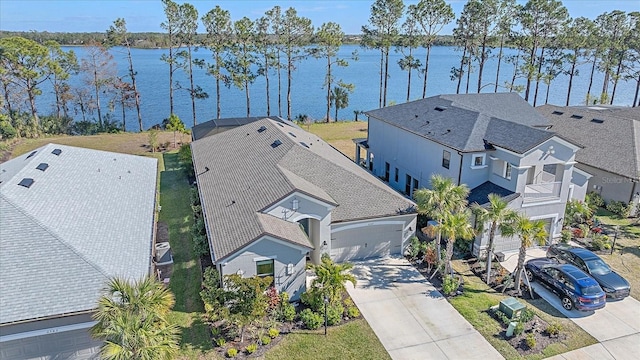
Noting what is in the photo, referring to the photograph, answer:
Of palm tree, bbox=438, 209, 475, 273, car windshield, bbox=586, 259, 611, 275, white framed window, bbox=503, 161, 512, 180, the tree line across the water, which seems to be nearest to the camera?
palm tree, bbox=438, 209, 475, 273

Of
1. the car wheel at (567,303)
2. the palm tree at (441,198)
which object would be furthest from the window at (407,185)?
the car wheel at (567,303)

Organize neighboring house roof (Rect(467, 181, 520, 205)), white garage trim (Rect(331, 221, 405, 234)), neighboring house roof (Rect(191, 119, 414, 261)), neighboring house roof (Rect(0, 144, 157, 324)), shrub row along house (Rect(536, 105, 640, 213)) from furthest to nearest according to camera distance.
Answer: shrub row along house (Rect(536, 105, 640, 213)) < neighboring house roof (Rect(467, 181, 520, 205)) < white garage trim (Rect(331, 221, 405, 234)) < neighboring house roof (Rect(191, 119, 414, 261)) < neighboring house roof (Rect(0, 144, 157, 324))

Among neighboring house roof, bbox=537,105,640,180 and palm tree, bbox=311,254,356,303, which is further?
neighboring house roof, bbox=537,105,640,180

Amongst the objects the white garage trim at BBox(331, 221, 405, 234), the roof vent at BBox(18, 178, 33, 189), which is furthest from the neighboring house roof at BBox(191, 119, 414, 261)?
the roof vent at BBox(18, 178, 33, 189)

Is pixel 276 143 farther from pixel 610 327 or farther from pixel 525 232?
pixel 610 327

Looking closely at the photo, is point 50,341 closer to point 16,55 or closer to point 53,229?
point 53,229

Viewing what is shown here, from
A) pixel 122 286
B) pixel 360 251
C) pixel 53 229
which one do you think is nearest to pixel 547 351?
pixel 360 251

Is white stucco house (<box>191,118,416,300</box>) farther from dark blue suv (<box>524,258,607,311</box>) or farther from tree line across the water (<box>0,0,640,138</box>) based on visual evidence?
tree line across the water (<box>0,0,640,138</box>)
